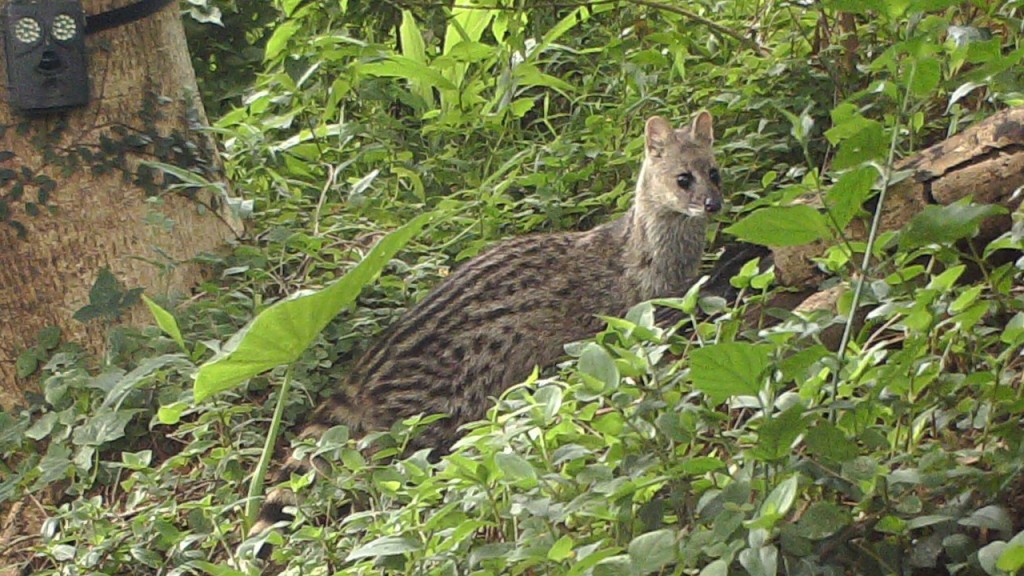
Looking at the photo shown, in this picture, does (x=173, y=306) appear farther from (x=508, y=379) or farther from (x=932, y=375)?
(x=932, y=375)

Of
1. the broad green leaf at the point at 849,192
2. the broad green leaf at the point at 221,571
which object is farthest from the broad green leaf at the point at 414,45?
the broad green leaf at the point at 849,192

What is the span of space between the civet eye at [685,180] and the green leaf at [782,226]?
3.09 m

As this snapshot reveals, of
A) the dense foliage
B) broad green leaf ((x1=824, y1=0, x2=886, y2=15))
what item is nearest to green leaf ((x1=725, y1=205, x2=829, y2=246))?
the dense foliage

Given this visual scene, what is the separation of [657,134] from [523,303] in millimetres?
1136

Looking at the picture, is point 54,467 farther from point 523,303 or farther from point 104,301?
point 523,303

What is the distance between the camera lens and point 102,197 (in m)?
5.41

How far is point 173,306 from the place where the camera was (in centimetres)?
538

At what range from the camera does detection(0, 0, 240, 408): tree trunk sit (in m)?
5.28

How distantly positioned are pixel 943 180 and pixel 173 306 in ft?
8.99

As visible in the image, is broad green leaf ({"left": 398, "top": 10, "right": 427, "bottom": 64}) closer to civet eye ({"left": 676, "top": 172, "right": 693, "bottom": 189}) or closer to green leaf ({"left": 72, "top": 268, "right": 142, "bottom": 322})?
civet eye ({"left": 676, "top": 172, "right": 693, "bottom": 189})

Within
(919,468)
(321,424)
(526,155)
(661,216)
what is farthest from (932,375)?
(526,155)

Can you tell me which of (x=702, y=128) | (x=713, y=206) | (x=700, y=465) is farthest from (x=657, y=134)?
(x=700, y=465)

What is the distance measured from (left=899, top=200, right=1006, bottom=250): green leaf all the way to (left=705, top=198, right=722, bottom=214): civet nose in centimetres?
289

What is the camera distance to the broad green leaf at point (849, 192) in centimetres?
292
